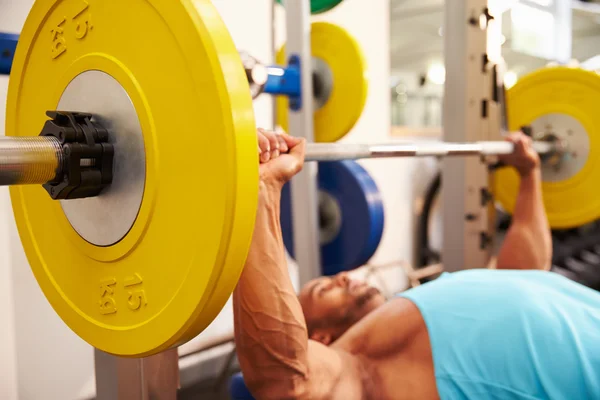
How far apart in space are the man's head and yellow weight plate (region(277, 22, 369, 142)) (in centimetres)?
67

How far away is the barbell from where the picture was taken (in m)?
0.55

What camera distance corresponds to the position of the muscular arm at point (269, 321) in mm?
861

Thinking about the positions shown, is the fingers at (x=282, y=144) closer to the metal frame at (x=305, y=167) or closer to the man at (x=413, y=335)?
the man at (x=413, y=335)

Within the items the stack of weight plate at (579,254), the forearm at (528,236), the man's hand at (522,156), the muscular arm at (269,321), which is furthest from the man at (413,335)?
the stack of weight plate at (579,254)

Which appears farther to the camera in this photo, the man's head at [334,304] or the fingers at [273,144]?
the man's head at [334,304]

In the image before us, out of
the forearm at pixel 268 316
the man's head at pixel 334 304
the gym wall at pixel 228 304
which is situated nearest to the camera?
the forearm at pixel 268 316

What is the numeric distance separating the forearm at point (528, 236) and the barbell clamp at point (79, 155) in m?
1.38

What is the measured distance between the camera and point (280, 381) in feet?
2.93

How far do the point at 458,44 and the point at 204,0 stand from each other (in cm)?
134

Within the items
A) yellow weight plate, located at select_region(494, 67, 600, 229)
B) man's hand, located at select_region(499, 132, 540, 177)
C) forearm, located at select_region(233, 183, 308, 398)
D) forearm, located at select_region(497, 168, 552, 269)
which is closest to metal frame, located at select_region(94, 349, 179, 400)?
forearm, located at select_region(233, 183, 308, 398)

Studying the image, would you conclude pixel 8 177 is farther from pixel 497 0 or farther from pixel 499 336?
pixel 497 0

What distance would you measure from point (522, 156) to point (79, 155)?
1.51m

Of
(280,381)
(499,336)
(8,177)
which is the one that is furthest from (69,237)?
(499,336)

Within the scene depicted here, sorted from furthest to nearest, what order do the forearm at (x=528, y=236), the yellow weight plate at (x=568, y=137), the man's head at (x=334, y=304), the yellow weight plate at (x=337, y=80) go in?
the yellow weight plate at (x=568, y=137) → the yellow weight plate at (x=337, y=80) → the forearm at (x=528, y=236) → the man's head at (x=334, y=304)
